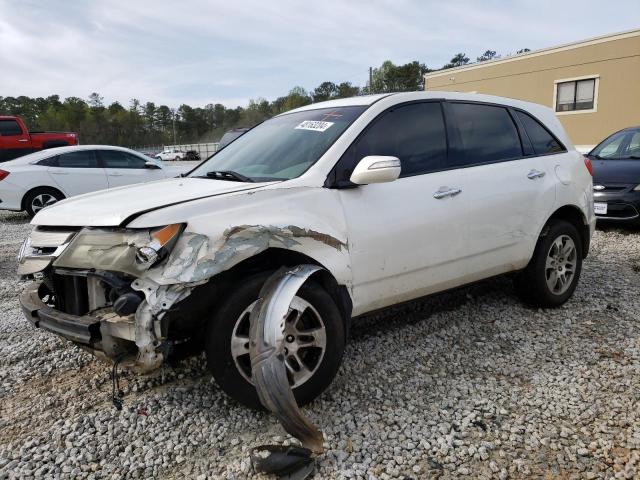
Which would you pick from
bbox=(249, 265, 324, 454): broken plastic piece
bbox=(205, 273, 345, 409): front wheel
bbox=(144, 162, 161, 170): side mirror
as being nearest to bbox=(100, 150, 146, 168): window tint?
bbox=(144, 162, 161, 170): side mirror

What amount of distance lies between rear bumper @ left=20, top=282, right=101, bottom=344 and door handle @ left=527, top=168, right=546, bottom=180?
10.6ft

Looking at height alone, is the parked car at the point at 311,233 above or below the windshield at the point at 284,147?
below

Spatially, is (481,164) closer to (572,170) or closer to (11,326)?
(572,170)

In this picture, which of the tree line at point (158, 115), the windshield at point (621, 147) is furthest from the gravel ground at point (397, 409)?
the tree line at point (158, 115)

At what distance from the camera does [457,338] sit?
364cm

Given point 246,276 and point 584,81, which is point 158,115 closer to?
point 584,81

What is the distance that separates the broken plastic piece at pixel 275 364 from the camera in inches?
90.4

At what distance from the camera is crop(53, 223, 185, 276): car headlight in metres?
2.32

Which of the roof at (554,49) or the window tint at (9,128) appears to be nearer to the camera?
the window tint at (9,128)

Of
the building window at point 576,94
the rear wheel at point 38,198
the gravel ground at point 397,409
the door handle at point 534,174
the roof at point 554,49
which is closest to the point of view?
the gravel ground at point 397,409

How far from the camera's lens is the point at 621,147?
814 centimetres

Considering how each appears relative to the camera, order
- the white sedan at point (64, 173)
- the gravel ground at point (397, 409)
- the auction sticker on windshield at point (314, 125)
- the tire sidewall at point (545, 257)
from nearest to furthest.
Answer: the gravel ground at point (397, 409), the auction sticker on windshield at point (314, 125), the tire sidewall at point (545, 257), the white sedan at point (64, 173)

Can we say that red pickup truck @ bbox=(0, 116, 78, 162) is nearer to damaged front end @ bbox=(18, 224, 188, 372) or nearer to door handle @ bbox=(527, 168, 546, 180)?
damaged front end @ bbox=(18, 224, 188, 372)

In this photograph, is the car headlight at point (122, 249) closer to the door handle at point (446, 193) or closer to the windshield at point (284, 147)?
the windshield at point (284, 147)
